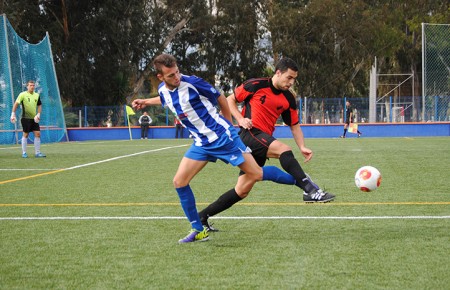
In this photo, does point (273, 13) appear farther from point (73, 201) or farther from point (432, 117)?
point (73, 201)

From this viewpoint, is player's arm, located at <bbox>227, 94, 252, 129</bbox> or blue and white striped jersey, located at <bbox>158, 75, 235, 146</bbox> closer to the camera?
blue and white striped jersey, located at <bbox>158, 75, 235, 146</bbox>

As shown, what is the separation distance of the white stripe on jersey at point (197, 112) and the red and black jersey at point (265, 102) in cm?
130

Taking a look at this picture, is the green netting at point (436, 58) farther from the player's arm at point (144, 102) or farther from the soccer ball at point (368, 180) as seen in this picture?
the player's arm at point (144, 102)

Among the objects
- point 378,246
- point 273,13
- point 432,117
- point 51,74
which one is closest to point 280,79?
point 378,246

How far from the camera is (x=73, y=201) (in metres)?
9.12

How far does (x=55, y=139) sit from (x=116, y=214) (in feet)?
79.8

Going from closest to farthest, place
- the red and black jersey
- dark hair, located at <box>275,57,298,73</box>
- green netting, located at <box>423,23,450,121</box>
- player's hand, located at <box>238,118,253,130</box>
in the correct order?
player's hand, located at <box>238,118,253,130</box> → dark hair, located at <box>275,57,298,73</box> → the red and black jersey → green netting, located at <box>423,23,450,121</box>

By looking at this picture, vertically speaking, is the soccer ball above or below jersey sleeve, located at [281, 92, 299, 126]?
below

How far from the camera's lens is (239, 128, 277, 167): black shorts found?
7.27 metres

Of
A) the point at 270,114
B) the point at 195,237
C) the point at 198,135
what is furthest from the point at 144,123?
the point at 195,237

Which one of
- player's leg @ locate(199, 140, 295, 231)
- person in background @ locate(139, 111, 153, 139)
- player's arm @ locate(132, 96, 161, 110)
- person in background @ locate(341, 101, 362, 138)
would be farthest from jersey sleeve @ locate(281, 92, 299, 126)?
person in background @ locate(139, 111, 153, 139)

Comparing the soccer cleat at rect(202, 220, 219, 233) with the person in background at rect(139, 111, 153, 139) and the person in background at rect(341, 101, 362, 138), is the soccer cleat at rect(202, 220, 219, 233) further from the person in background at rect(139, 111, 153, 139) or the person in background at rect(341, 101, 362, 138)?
the person in background at rect(139, 111, 153, 139)

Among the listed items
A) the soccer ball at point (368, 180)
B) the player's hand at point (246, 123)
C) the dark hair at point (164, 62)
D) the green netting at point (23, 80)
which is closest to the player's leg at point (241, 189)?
the player's hand at point (246, 123)

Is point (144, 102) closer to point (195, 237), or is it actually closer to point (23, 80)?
point (195, 237)
